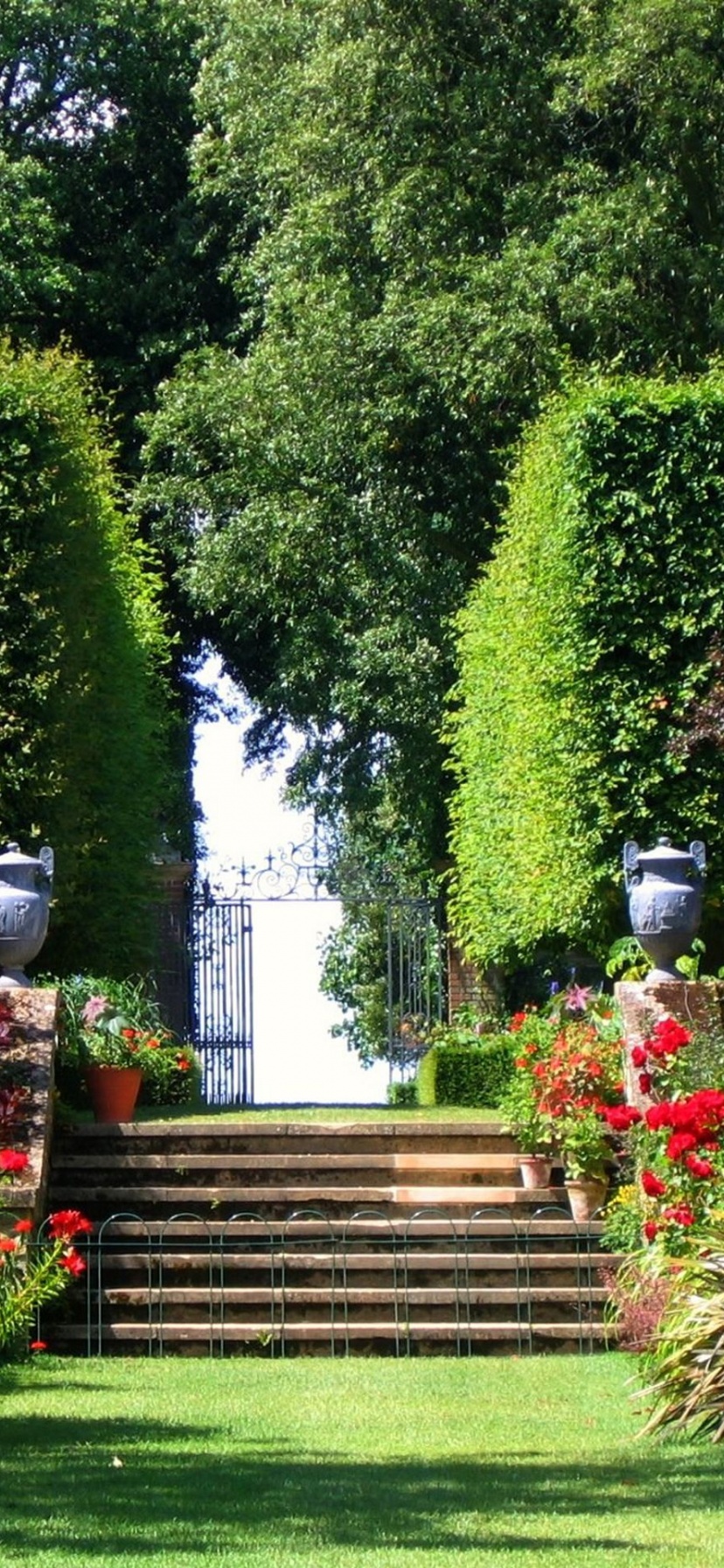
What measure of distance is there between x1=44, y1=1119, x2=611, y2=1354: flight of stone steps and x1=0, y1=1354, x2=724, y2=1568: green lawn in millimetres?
913

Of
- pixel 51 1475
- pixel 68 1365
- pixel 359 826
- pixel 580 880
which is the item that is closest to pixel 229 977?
pixel 359 826

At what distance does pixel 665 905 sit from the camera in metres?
13.8

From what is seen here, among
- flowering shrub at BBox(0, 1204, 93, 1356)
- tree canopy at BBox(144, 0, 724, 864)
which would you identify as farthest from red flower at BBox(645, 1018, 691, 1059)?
tree canopy at BBox(144, 0, 724, 864)

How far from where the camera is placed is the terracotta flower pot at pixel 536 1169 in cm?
1362

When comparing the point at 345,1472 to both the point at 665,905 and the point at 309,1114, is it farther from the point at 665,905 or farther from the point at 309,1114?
the point at 309,1114

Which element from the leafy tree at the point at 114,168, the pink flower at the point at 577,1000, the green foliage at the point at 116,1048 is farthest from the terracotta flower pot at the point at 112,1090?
the leafy tree at the point at 114,168

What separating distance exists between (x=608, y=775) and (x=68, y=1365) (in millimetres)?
6954

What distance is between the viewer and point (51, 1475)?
7.41 meters

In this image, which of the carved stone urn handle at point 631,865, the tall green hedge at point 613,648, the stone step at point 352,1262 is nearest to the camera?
the stone step at point 352,1262

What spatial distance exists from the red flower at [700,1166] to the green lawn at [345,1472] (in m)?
1.05

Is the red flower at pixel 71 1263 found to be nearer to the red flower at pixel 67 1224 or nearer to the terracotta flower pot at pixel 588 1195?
the red flower at pixel 67 1224

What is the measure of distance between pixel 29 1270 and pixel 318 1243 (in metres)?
1.90

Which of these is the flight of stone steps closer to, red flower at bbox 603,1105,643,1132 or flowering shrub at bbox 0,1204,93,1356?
flowering shrub at bbox 0,1204,93,1356

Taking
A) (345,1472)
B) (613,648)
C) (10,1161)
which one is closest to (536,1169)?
(10,1161)
